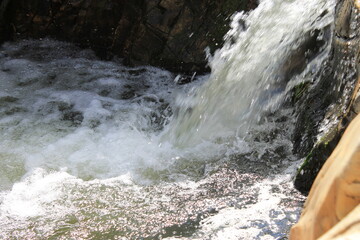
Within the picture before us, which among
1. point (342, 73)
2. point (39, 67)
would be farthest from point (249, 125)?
point (39, 67)

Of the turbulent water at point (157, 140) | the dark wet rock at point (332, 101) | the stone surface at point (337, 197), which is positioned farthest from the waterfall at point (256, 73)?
the stone surface at point (337, 197)

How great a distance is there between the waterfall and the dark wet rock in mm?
522

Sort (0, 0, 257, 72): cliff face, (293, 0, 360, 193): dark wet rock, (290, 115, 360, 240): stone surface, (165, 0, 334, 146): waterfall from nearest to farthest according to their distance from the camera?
(290, 115, 360, 240): stone surface
(293, 0, 360, 193): dark wet rock
(165, 0, 334, 146): waterfall
(0, 0, 257, 72): cliff face

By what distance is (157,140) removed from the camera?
4.83m

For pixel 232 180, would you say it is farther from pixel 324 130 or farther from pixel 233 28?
pixel 233 28

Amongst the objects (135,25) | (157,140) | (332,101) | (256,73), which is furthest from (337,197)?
(135,25)

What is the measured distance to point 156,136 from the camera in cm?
494

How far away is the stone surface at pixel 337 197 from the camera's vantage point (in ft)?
5.15

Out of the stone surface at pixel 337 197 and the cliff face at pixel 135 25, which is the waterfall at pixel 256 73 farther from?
the stone surface at pixel 337 197

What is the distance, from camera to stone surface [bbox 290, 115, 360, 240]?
1569 mm

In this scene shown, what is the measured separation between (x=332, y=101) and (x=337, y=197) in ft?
7.47

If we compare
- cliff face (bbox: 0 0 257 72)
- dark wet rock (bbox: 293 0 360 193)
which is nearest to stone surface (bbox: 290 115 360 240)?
dark wet rock (bbox: 293 0 360 193)

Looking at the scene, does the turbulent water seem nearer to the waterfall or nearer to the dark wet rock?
the waterfall

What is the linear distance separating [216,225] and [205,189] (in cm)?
60
